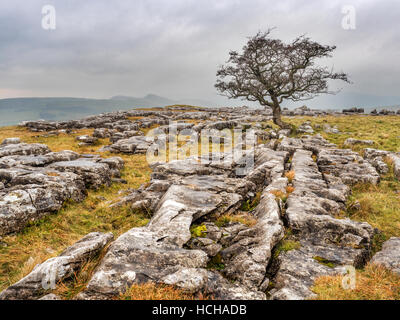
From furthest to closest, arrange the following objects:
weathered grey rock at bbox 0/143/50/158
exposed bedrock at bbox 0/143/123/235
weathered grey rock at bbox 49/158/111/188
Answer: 1. weathered grey rock at bbox 0/143/50/158
2. weathered grey rock at bbox 49/158/111/188
3. exposed bedrock at bbox 0/143/123/235

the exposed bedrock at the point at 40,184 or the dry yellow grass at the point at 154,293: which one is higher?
the exposed bedrock at the point at 40,184

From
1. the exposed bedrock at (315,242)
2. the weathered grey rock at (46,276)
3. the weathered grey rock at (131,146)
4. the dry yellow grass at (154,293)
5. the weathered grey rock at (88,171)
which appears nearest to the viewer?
the dry yellow grass at (154,293)

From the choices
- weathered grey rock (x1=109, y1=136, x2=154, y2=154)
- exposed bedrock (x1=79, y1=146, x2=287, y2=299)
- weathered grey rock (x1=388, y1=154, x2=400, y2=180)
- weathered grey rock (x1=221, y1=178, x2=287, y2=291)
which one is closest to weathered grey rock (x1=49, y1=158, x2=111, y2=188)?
exposed bedrock (x1=79, y1=146, x2=287, y2=299)

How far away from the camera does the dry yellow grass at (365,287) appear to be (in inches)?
233

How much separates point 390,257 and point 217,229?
6.36m

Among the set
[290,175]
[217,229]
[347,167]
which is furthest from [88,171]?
[347,167]

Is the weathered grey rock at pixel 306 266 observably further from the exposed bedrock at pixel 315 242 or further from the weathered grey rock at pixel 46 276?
the weathered grey rock at pixel 46 276

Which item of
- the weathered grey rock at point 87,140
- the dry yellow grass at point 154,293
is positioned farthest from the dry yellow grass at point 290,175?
the weathered grey rock at point 87,140

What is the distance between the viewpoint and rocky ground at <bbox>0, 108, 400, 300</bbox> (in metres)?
A: 6.37

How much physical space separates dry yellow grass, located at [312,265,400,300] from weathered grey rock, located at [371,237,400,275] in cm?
34

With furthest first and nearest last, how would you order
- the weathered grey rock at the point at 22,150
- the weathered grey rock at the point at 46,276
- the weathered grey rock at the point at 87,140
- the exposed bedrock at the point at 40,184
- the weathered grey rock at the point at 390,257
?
the weathered grey rock at the point at 87,140, the weathered grey rock at the point at 22,150, the exposed bedrock at the point at 40,184, the weathered grey rock at the point at 390,257, the weathered grey rock at the point at 46,276

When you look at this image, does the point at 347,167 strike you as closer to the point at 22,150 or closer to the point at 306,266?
the point at 306,266

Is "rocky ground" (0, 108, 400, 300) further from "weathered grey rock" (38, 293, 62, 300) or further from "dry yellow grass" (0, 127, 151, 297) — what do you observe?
"dry yellow grass" (0, 127, 151, 297)

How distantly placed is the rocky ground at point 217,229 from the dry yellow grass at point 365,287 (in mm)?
352
